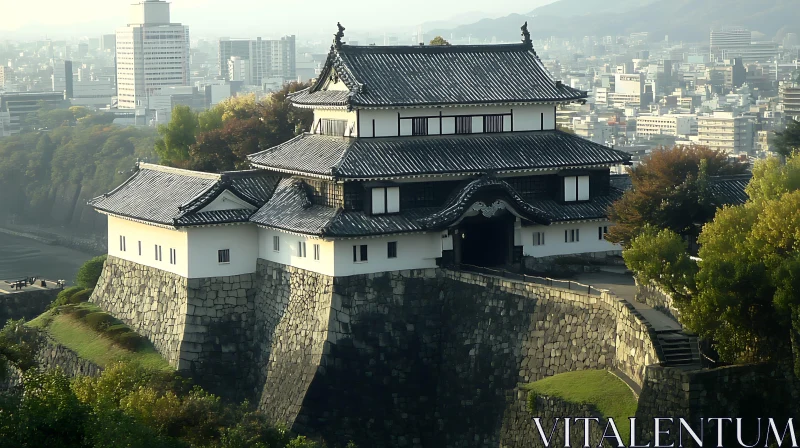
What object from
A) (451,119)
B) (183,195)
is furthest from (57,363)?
(451,119)

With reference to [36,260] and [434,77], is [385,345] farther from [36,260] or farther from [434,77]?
[36,260]

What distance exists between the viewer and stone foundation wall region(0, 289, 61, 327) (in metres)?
→ 52.3

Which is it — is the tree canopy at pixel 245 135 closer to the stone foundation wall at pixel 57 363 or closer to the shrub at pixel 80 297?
the shrub at pixel 80 297

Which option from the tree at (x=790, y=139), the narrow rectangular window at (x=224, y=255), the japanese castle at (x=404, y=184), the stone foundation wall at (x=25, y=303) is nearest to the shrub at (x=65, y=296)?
the stone foundation wall at (x=25, y=303)

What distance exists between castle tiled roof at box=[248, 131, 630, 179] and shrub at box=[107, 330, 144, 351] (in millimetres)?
6154

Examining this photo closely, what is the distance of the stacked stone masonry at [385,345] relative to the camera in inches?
→ 1320

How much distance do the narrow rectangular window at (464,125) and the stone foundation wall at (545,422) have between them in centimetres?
996

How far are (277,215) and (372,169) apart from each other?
3.15 m

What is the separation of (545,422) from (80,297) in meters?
22.3

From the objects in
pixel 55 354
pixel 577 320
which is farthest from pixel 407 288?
pixel 55 354

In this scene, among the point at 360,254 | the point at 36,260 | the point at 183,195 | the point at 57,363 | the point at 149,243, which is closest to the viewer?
the point at 360,254

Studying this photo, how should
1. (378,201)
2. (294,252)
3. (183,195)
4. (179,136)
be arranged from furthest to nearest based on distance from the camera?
1. (179,136)
2. (183,195)
3. (294,252)
4. (378,201)

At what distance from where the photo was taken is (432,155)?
38.5 meters

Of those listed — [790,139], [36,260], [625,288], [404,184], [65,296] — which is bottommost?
[36,260]
